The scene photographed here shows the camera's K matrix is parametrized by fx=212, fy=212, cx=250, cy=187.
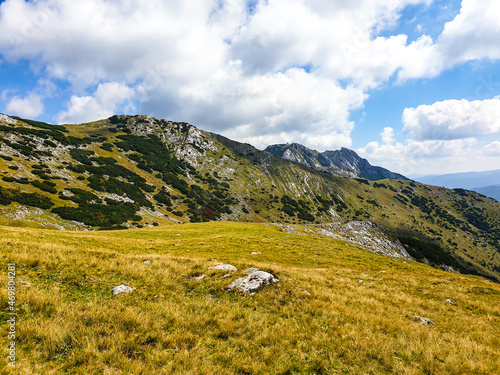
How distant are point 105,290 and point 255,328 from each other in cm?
702

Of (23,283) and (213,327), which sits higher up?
(23,283)

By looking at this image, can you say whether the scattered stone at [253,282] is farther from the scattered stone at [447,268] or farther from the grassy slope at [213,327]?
the scattered stone at [447,268]

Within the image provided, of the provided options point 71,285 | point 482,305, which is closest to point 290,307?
point 71,285

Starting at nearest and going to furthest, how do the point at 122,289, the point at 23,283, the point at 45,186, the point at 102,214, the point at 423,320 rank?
1. the point at 23,283
2. the point at 122,289
3. the point at 423,320
4. the point at 45,186
5. the point at 102,214

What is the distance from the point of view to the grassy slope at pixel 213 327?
5.77m

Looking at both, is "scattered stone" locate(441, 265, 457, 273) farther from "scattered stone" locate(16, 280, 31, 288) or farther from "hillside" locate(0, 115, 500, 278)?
"scattered stone" locate(16, 280, 31, 288)

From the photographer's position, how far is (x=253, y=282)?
12.6 m

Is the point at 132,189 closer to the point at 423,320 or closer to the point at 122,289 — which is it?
the point at 122,289

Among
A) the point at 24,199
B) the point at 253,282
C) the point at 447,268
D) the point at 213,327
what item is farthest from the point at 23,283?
the point at 447,268

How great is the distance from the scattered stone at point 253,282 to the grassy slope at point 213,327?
0.50m

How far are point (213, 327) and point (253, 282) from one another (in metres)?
4.83

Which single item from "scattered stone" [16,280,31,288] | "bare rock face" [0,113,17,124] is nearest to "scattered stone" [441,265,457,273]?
"scattered stone" [16,280,31,288]

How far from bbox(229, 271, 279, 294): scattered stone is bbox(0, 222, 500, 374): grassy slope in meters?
0.50

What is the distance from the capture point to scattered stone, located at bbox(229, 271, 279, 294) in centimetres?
1201
